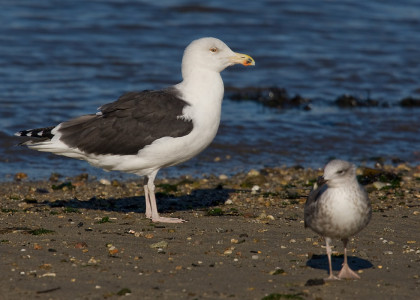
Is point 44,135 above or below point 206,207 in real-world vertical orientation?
above

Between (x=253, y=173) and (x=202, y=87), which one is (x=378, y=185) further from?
(x=202, y=87)

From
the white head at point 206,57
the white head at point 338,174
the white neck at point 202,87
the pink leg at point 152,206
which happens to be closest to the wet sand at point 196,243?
the pink leg at point 152,206

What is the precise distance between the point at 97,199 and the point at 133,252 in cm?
286

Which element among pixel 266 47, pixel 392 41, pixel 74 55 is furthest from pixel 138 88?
pixel 392 41

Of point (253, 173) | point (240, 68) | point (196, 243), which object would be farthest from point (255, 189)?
point (240, 68)

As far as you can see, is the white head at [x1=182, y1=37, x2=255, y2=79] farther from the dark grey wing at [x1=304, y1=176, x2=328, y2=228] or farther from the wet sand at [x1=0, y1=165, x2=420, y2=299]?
the dark grey wing at [x1=304, y1=176, x2=328, y2=228]

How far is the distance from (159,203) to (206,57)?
1.98 meters

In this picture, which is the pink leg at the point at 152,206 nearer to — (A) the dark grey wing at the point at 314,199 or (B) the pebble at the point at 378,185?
(A) the dark grey wing at the point at 314,199

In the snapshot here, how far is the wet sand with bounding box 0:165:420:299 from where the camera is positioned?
561 centimetres

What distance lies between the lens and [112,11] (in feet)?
75.1

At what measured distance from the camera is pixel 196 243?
696 cm

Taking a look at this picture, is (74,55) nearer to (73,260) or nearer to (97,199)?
(97,199)

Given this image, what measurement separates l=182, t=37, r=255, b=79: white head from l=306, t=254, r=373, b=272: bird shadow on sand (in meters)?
2.76

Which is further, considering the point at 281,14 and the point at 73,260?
the point at 281,14
